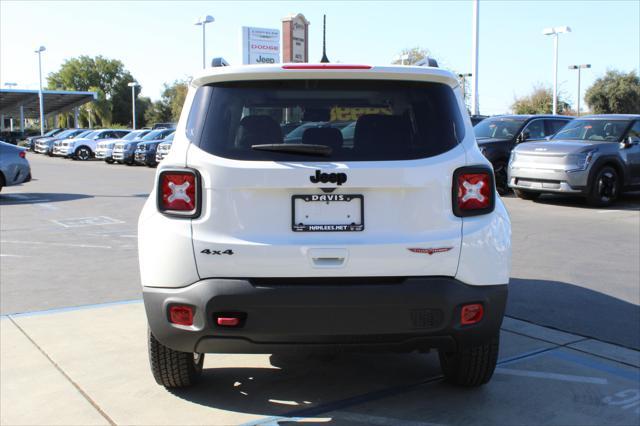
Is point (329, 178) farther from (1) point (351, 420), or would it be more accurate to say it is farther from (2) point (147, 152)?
(2) point (147, 152)

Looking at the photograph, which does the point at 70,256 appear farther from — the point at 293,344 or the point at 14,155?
the point at 14,155

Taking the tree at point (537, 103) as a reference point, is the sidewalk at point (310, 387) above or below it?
below

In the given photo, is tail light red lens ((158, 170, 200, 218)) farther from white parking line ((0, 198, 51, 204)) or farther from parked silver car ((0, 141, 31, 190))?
parked silver car ((0, 141, 31, 190))

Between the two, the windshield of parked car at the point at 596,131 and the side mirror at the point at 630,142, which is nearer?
the side mirror at the point at 630,142

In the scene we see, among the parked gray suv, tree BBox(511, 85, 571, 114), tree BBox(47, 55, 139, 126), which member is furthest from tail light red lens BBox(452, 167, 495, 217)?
tree BBox(47, 55, 139, 126)

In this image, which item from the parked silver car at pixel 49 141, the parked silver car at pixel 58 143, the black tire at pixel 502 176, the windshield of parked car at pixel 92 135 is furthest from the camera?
the parked silver car at pixel 49 141

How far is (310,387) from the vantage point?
4.24 metres

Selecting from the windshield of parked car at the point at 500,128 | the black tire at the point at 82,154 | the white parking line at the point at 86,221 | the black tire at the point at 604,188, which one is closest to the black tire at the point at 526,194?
the black tire at the point at 604,188

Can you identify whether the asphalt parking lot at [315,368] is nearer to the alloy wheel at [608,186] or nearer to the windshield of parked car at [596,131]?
the alloy wheel at [608,186]

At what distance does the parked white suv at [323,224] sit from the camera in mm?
3252

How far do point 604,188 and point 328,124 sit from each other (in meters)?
11.6

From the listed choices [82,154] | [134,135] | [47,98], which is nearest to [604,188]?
[134,135]

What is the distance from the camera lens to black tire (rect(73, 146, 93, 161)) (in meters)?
36.7

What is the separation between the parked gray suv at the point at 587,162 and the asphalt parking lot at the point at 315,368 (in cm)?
563
